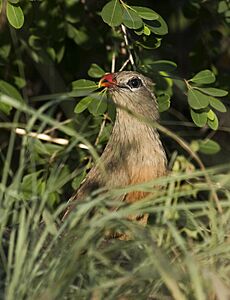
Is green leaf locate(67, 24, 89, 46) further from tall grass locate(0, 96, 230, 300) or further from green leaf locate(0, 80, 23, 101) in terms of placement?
tall grass locate(0, 96, 230, 300)

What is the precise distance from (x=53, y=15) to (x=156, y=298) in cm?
316

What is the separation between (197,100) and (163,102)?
0.46 metres

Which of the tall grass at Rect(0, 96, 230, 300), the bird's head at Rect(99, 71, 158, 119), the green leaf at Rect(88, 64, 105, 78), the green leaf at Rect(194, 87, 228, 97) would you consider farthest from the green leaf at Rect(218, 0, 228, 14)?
the tall grass at Rect(0, 96, 230, 300)

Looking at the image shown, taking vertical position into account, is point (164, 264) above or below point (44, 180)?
above

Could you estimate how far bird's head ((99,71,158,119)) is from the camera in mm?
5305

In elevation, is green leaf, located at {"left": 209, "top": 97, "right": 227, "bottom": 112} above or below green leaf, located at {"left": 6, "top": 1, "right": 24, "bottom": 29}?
below

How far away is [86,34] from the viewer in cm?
602

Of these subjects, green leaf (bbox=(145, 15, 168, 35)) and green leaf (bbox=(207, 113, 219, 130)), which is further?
A: green leaf (bbox=(207, 113, 219, 130))

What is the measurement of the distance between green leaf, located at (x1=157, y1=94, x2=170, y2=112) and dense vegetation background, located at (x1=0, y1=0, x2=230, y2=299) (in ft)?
0.03

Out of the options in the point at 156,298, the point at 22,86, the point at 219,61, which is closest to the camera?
the point at 156,298

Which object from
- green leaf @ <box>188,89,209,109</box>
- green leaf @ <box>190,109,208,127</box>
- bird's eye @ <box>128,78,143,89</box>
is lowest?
green leaf @ <box>190,109,208,127</box>

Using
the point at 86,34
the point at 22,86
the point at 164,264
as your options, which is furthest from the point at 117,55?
the point at 164,264

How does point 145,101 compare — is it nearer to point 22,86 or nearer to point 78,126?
point 78,126

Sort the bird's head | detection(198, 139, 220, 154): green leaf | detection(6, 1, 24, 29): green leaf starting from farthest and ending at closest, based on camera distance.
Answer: detection(198, 139, 220, 154): green leaf
the bird's head
detection(6, 1, 24, 29): green leaf
